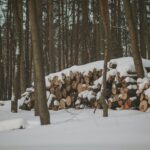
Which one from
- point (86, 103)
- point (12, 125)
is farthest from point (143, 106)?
point (12, 125)

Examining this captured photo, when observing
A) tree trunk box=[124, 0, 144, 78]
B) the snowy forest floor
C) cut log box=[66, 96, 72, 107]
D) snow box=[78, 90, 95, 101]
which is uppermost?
tree trunk box=[124, 0, 144, 78]

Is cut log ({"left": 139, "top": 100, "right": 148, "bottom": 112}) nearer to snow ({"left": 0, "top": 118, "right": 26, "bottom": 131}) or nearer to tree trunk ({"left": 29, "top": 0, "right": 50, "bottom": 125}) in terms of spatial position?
tree trunk ({"left": 29, "top": 0, "right": 50, "bottom": 125})

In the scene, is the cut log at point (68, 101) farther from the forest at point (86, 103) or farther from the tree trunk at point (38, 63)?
the tree trunk at point (38, 63)

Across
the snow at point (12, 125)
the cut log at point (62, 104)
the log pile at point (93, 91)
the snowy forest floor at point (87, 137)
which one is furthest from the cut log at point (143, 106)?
the cut log at point (62, 104)

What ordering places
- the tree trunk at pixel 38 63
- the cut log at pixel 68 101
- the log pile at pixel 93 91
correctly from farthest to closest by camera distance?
the cut log at pixel 68 101 → the log pile at pixel 93 91 → the tree trunk at pixel 38 63

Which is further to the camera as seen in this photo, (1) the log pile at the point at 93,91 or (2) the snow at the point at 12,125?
(1) the log pile at the point at 93,91

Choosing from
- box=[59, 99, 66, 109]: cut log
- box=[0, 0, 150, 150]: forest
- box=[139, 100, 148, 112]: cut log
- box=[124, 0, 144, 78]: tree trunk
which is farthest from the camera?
box=[59, 99, 66, 109]: cut log

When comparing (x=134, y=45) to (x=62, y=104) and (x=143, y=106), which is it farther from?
(x=62, y=104)

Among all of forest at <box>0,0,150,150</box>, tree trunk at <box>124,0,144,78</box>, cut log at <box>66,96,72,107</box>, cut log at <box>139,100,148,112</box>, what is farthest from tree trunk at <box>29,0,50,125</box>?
cut log at <box>66,96,72,107</box>

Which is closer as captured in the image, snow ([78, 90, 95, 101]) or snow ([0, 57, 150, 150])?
snow ([0, 57, 150, 150])

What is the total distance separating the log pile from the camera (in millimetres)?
11508

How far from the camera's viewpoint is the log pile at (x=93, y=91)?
1151 cm

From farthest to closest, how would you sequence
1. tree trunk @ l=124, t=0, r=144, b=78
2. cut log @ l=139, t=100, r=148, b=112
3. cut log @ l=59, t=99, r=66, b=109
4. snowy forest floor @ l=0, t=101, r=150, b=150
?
cut log @ l=59, t=99, r=66, b=109
tree trunk @ l=124, t=0, r=144, b=78
cut log @ l=139, t=100, r=148, b=112
snowy forest floor @ l=0, t=101, r=150, b=150

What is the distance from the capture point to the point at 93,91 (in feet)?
43.5
